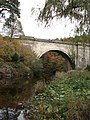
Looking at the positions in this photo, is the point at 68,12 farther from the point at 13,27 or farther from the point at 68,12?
the point at 13,27

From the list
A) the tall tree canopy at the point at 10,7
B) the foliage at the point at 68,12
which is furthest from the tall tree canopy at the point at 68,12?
the tall tree canopy at the point at 10,7

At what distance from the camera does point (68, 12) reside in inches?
345

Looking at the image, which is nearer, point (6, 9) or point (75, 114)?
point (75, 114)

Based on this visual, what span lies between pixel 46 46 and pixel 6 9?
12.0 meters

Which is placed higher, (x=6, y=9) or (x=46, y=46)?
(x=6, y=9)

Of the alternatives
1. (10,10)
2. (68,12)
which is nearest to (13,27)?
(10,10)

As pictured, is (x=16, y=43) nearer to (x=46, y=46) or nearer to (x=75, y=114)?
(x=46, y=46)

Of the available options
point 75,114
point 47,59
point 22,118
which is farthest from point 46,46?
point 75,114

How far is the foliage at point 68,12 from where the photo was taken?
27.4 ft

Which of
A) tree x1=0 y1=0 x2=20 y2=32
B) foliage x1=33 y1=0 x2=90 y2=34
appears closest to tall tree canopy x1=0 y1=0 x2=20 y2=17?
tree x1=0 y1=0 x2=20 y2=32

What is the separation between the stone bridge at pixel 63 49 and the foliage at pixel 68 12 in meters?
33.7

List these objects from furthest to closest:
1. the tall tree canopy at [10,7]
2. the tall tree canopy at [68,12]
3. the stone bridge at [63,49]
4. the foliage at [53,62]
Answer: the foliage at [53,62]
the stone bridge at [63,49]
the tall tree canopy at [10,7]
the tall tree canopy at [68,12]

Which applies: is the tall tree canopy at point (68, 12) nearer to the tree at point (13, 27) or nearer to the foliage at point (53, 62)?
the tree at point (13, 27)

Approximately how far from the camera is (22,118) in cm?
1034
